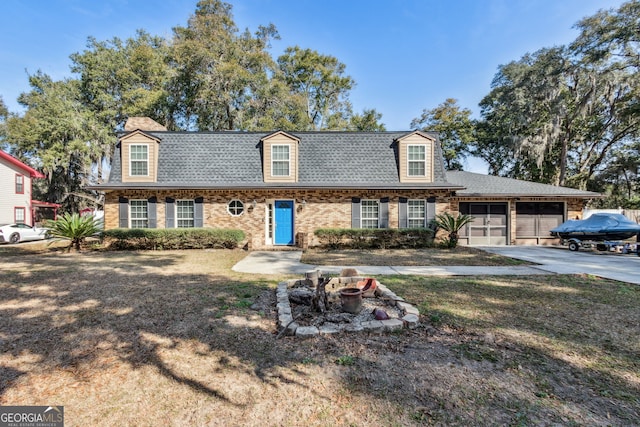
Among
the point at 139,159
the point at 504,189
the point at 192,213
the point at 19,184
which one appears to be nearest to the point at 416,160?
the point at 504,189

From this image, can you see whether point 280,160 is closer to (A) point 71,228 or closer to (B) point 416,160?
(B) point 416,160

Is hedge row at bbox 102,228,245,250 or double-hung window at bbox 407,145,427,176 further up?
double-hung window at bbox 407,145,427,176

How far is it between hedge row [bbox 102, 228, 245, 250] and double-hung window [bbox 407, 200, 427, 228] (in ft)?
23.7

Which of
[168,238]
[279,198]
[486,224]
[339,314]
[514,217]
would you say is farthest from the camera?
[486,224]

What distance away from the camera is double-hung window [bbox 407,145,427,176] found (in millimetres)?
12539

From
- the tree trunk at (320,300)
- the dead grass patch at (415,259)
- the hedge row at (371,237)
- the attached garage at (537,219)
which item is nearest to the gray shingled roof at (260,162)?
the hedge row at (371,237)

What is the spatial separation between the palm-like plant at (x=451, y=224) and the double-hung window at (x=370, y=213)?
2464mm

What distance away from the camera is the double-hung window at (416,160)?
1254 centimetres

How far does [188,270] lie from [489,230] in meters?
12.7

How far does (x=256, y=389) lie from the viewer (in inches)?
95.7

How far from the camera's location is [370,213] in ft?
40.6

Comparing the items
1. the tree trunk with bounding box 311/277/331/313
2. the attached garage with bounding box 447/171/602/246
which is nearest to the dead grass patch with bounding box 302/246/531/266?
the attached garage with bounding box 447/171/602/246

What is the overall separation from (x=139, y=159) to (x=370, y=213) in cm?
1005

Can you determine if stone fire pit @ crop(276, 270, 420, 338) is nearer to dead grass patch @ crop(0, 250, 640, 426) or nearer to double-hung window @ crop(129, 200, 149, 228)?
dead grass patch @ crop(0, 250, 640, 426)
